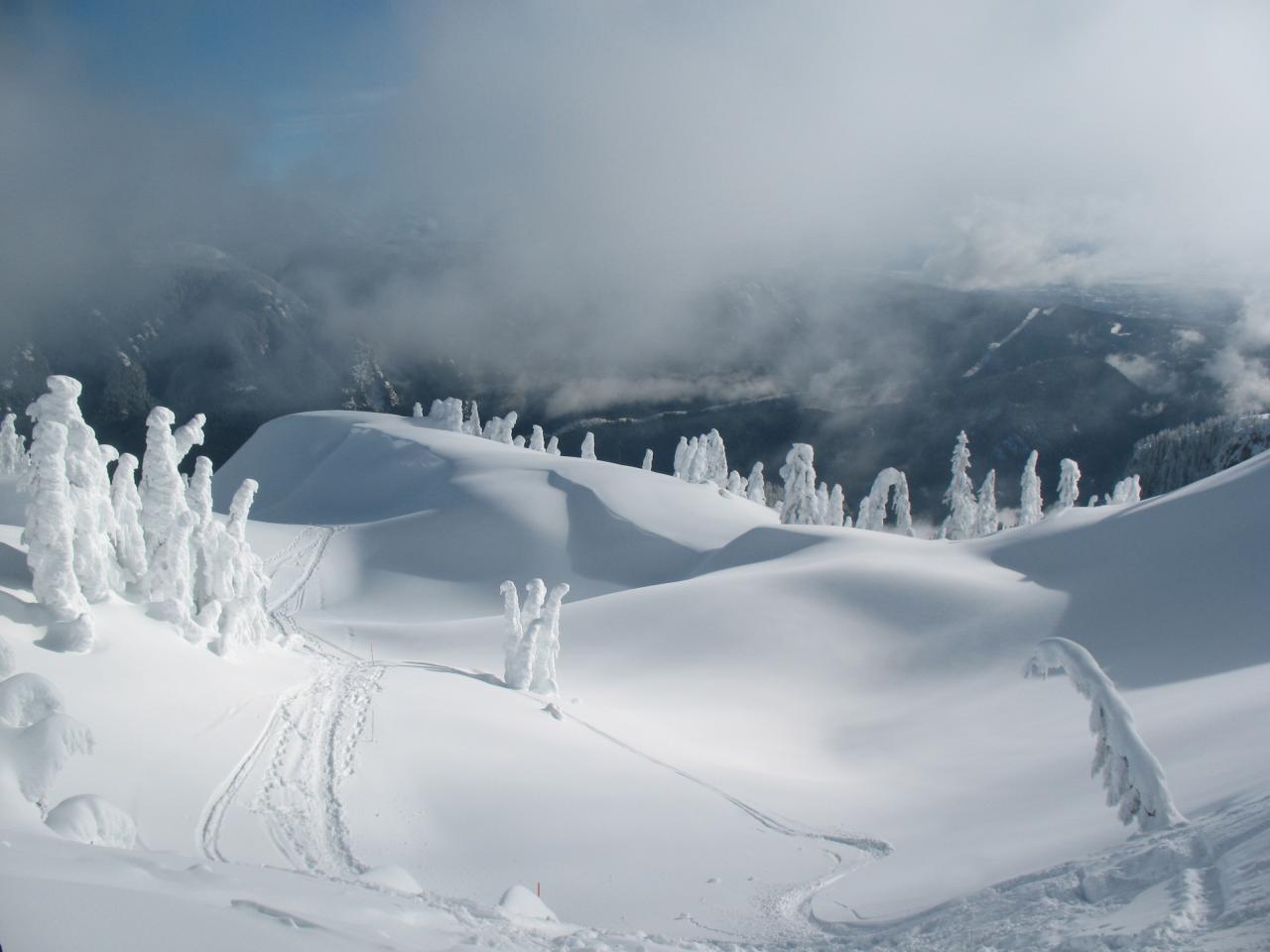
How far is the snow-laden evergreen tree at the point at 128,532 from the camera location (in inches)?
733

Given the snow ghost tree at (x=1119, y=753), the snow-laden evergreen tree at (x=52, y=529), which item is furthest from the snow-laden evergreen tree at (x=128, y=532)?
the snow ghost tree at (x=1119, y=753)

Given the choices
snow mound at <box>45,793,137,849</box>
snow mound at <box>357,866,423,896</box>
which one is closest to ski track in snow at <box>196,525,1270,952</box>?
snow mound at <box>357,866,423,896</box>

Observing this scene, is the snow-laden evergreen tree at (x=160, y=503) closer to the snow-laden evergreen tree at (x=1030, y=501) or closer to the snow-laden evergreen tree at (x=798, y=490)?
the snow-laden evergreen tree at (x=798, y=490)

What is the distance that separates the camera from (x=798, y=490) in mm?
63781

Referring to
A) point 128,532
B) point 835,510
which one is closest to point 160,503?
point 128,532

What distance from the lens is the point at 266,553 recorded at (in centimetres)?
5062

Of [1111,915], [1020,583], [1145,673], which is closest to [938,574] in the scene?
[1020,583]

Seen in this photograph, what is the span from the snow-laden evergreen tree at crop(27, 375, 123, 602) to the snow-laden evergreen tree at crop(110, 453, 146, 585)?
409mm

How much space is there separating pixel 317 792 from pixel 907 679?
825 inches

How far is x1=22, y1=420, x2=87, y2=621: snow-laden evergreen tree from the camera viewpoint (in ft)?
50.9

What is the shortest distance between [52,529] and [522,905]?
39.9 ft

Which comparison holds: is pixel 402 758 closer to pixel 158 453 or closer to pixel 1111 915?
pixel 158 453

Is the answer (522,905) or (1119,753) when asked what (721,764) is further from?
(522,905)

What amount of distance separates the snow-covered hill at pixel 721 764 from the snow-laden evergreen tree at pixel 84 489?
83 centimetres
